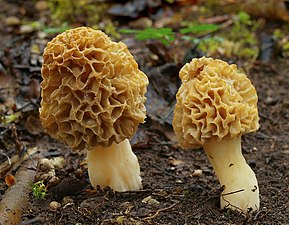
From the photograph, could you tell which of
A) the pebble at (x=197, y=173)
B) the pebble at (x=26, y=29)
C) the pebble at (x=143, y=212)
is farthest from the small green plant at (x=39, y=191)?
the pebble at (x=26, y=29)

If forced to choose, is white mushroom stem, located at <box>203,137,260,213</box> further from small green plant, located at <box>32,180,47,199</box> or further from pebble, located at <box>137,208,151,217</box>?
small green plant, located at <box>32,180,47,199</box>

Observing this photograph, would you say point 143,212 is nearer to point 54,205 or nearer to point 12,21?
point 54,205

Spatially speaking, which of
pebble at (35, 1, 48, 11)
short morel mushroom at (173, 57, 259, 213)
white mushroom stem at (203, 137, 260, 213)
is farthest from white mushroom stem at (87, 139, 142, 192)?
pebble at (35, 1, 48, 11)

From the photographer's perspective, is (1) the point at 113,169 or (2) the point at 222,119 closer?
(2) the point at 222,119

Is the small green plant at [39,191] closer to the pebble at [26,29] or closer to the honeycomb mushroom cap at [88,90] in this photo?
the honeycomb mushroom cap at [88,90]

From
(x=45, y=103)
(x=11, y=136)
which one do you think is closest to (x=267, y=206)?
(x=45, y=103)

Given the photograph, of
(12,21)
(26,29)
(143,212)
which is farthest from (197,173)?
(12,21)

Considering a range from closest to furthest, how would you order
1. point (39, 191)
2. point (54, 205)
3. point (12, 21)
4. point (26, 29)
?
point (54, 205) < point (39, 191) < point (26, 29) < point (12, 21)
